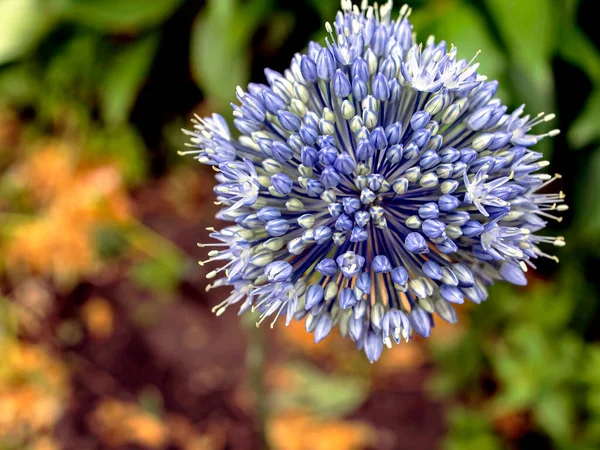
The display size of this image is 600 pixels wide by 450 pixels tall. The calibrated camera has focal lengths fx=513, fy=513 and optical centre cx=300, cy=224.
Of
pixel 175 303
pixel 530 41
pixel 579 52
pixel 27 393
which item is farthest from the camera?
pixel 175 303

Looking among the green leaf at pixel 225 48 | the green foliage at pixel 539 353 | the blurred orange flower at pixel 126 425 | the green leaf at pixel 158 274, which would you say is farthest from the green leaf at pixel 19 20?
the green foliage at pixel 539 353

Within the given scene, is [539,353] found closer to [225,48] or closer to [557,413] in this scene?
[557,413]

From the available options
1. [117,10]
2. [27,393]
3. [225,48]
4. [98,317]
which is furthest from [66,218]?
[225,48]

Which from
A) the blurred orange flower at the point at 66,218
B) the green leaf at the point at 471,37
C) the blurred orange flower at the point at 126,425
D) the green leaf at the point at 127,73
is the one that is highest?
the green leaf at the point at 471,37

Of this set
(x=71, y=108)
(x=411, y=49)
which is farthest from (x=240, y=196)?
(x=71, y=108)

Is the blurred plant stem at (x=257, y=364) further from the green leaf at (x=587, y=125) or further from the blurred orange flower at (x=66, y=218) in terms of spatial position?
the blurred orange flower at (x=66, y=218)

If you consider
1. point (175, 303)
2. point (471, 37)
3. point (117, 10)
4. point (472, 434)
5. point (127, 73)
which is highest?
point (471, 37)

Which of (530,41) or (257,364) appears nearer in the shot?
(530,41)
